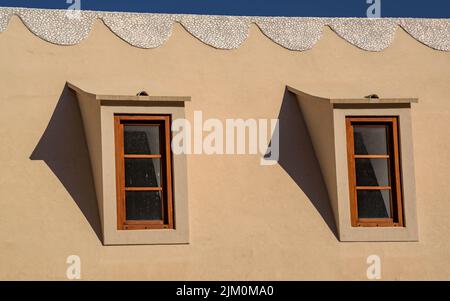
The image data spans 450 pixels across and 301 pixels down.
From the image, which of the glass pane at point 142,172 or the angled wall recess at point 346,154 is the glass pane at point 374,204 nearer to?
the angled wall recess at point 346,154

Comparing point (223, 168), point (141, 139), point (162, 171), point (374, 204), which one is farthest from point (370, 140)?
point (141, 139)

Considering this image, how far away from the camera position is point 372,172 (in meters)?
11.6

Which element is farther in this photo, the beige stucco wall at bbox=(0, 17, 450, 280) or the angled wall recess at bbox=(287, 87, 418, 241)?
the angled wall recess at bbox=(287, 87, 418, 241)

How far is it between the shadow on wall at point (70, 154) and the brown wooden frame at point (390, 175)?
2.35m

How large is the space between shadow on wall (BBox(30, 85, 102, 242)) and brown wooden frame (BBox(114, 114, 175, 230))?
0.25m

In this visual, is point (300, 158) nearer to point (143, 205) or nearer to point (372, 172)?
point (372, 172)

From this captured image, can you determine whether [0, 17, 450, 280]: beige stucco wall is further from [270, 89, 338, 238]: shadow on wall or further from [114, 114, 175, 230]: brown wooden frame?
[114, 114, 175, 230]: brown wooden frame

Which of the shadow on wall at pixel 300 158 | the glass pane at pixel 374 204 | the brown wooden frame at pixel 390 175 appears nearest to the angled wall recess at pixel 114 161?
the shadow on wall at pixel 300 158

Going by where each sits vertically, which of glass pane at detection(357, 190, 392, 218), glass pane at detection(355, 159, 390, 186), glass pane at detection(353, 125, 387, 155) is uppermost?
glass pane at detection(353, 125, 387, 155)

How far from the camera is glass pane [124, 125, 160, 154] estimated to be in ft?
36.9

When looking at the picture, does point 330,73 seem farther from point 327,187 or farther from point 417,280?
point 417,280

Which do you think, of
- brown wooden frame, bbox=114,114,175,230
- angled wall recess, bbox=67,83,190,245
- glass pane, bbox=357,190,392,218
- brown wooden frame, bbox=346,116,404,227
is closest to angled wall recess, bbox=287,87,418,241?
brown wooden frame, bbox=346,116,404,227

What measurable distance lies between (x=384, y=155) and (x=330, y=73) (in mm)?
995

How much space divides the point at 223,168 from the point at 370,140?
1406mm
